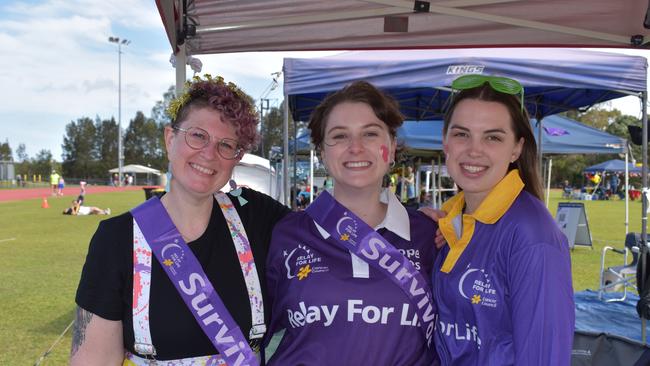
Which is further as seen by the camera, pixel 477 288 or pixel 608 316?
pixel 608 316

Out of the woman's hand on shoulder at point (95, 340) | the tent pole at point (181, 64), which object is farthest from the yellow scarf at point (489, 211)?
the tent pole at point (181, 64)

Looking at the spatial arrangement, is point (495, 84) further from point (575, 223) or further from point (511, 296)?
point (575, 223)

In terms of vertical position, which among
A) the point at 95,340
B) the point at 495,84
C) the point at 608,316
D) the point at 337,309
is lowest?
the point at 608,316

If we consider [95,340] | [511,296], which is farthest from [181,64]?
[511,296]

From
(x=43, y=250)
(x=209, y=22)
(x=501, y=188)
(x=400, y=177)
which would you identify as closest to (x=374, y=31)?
(x=209, y=22)

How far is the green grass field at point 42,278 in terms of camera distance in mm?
4613

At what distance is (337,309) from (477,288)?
1.56 feet

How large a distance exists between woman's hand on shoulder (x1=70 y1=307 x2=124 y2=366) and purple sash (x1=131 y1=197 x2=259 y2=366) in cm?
25

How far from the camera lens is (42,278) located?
7340 mm

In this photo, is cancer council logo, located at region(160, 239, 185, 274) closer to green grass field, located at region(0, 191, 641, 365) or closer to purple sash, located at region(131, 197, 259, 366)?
purple sash, located at region(131, 197, 259, 366)

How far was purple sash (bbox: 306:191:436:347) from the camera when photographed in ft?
5.66

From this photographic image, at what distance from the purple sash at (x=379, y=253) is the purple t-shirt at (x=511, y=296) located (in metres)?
0.05

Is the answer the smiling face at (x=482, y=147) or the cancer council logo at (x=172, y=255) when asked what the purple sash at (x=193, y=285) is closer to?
the cancer council logo at (x=172, y=255)

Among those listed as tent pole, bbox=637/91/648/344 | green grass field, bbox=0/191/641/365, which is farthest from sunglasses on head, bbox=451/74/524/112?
green grass field, bbox=0/191/641/365
